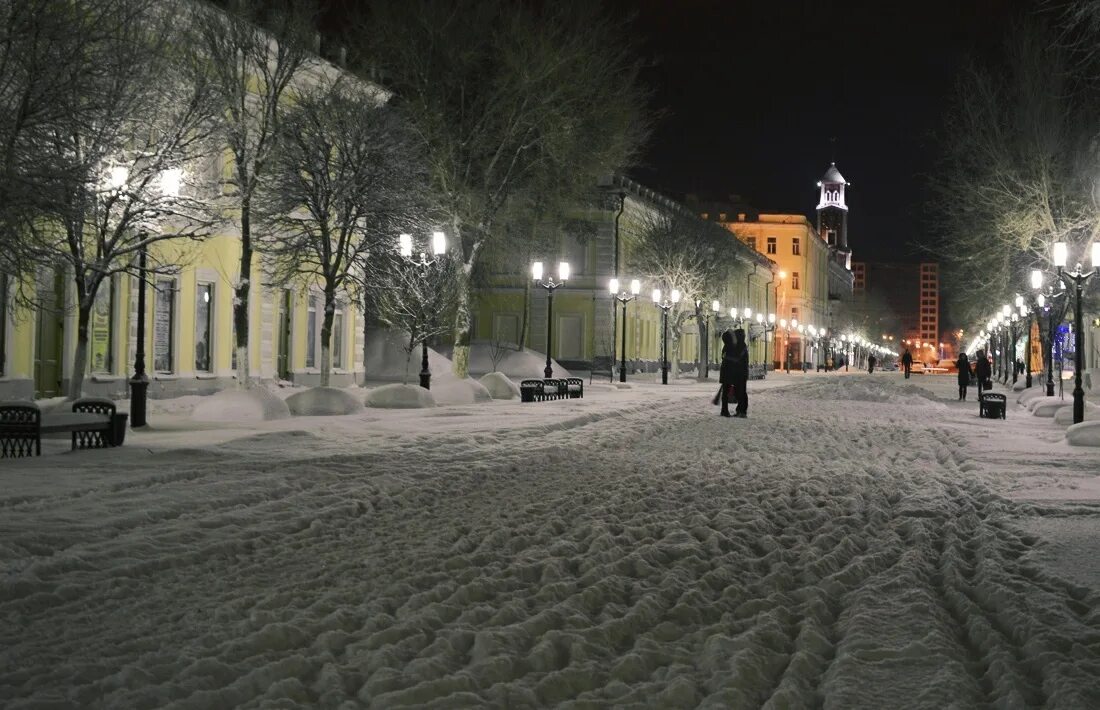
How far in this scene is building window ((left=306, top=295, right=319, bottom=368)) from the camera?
39125 mm

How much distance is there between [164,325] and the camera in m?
30.8

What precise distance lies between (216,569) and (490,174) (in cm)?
2813

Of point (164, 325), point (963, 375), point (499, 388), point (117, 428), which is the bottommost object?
point (117, 428)

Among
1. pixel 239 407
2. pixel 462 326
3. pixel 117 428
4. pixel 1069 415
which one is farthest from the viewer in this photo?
pixel 462 326

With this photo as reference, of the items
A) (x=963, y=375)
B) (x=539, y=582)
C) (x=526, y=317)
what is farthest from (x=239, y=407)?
(x=526, y=317)

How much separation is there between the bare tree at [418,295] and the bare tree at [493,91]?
16.6ft

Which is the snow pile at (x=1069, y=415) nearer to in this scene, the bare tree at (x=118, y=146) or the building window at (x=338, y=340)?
the bare tree at (x=118, y=146)

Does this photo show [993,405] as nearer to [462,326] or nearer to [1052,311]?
[462,326]

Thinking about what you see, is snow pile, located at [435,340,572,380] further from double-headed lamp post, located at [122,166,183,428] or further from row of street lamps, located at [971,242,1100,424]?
double-headed lamp post, located at [122,166,183,428]

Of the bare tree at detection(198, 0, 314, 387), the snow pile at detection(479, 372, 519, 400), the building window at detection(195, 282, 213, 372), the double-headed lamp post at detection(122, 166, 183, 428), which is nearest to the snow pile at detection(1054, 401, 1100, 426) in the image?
the snow pile at detection(479, 372, 519, 400)

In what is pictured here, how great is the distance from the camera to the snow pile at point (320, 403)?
2381cm

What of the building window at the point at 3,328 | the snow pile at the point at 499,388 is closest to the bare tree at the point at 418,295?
the snow pile at the point at 499,388

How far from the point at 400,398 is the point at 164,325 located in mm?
7870

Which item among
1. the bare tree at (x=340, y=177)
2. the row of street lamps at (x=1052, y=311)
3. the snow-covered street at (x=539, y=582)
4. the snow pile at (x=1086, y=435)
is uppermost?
the bare tree at (x=340, y=177)
